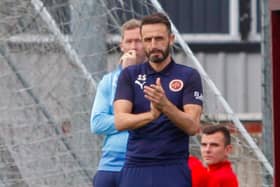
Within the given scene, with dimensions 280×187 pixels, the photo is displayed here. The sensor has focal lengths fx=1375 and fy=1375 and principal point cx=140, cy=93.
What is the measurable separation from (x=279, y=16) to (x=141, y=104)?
3.63ft

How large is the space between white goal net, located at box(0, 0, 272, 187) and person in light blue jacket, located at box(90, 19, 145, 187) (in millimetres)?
1640

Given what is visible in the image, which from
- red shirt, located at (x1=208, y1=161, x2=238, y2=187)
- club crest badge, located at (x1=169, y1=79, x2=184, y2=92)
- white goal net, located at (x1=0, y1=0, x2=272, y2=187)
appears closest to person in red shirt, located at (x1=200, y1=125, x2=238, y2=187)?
red shirt, located at (x1=208, y1=161, x2=238, y2=187)

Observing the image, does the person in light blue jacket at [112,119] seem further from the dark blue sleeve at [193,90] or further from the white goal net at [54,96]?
the white goal net at [54,96]

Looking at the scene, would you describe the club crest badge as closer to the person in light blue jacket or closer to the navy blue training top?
the navy blue training top

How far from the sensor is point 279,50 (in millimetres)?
7094

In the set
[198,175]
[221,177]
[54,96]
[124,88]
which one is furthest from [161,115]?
[54,96]

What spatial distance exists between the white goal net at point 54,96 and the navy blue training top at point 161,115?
7.49ft

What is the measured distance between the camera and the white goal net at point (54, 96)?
10.2 meters

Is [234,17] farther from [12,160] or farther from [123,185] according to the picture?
[123,185]

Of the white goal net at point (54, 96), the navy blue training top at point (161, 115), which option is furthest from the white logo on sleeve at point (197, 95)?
the white goal net at point (54, 96)

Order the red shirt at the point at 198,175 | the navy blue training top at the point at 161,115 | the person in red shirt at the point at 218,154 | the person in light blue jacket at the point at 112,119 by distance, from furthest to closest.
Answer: the person in red shirt at the point at 218,154, the red shirt at the point at 198,175, the person in light blue jacket at the point at 112,119, the navy blue training top at the point at 161,115

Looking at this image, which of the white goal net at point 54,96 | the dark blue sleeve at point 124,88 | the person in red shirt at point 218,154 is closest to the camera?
the dark blue sleeve at point 124,88

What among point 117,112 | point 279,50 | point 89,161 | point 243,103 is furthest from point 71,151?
point 243,103

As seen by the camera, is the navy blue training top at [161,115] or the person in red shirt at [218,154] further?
the person in red shirt at [218,154]
